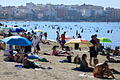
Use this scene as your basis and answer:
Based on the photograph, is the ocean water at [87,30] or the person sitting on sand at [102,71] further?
the ocean water at [87,30]

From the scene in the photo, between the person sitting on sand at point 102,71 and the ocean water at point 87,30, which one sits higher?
the person sitting on sand at point 102,71

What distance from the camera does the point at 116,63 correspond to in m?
14.8

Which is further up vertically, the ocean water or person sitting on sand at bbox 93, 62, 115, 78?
person sitting on sand at bbox 93, 62, 115, 78

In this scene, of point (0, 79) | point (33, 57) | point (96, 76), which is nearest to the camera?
point (0, 79)

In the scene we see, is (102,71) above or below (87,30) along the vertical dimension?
above

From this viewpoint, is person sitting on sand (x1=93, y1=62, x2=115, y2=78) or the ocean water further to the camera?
the ocean water

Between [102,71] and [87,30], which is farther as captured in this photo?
[87,30]

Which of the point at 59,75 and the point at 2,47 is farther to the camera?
the point at 2,47

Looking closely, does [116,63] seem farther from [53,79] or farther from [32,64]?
[53,79]

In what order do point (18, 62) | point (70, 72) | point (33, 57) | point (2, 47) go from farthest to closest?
point (2, 47)
point (33, 57)
point (18, 62)
point (70, 72)

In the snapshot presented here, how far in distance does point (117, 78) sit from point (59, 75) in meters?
1.92

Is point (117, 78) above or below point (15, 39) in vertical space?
below

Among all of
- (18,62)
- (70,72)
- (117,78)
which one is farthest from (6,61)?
(117,78)

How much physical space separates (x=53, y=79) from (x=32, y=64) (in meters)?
→ 2.21
